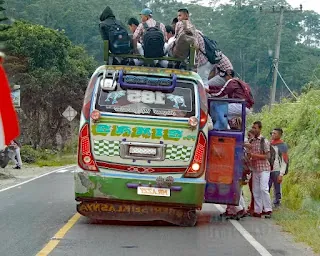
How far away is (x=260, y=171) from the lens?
15039 millimetres

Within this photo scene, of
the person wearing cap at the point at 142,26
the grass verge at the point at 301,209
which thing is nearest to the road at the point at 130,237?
the grass verge at the point at 301,209

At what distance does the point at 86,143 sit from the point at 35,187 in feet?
31.0

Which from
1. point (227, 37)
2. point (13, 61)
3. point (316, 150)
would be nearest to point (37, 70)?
point (13, 61)

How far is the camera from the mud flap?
12.6 meters

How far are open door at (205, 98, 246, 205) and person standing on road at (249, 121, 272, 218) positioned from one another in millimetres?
1723

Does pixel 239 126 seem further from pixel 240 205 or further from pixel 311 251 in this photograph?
pixel 311 251

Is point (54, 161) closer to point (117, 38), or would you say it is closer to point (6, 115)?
point (117, 38)

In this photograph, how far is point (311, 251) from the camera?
10.9 meters

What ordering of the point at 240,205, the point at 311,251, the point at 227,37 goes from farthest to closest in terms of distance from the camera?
the point at 227,37, the point at 240,205, the point at 311,251

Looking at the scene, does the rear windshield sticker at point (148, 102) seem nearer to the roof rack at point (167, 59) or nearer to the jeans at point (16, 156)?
the roof rack at point (167, 59)

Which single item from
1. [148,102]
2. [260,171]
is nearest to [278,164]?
[260,171]

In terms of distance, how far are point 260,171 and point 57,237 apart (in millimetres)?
5206

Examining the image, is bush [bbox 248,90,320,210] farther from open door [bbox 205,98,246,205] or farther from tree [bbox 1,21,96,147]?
tree [bbox 1,21,96,147]

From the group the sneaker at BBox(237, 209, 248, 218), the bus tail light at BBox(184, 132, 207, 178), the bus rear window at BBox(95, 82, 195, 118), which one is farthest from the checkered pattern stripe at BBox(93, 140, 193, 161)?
the sneaker at BBox(237, 209, 248, 218)
